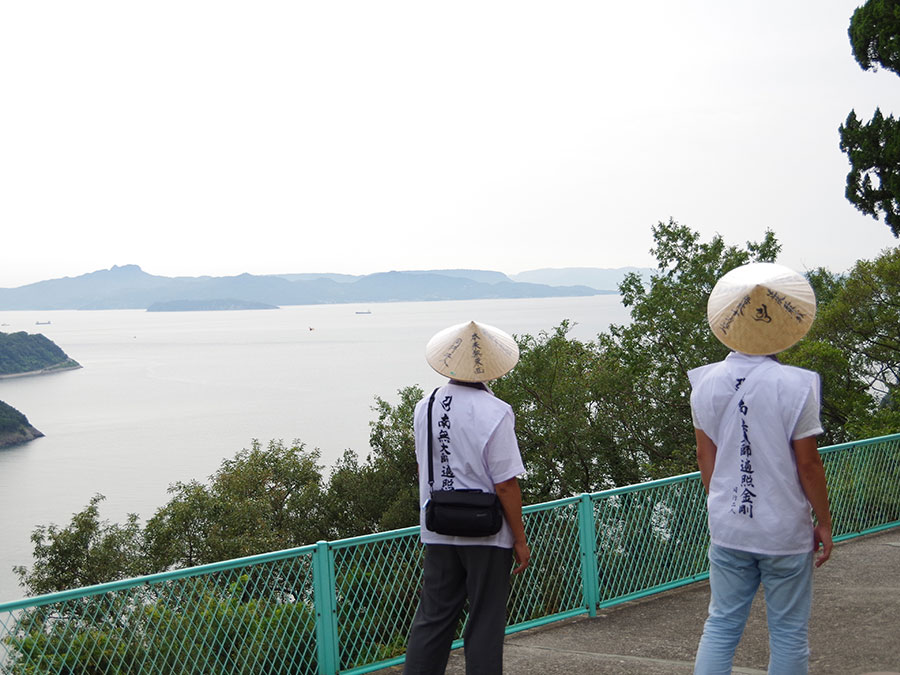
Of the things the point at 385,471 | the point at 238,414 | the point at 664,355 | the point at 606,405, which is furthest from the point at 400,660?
the point at 238,414

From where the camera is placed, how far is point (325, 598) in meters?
4.21

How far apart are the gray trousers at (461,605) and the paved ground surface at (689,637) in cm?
117

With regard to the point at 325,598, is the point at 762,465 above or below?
above

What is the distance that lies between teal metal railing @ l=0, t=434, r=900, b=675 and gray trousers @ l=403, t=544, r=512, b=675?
3.68 feet

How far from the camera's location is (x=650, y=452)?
25.7 meters

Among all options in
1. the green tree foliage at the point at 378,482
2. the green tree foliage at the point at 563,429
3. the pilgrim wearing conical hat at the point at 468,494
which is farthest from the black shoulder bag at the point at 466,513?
the green tree foliage at the point at 378,482

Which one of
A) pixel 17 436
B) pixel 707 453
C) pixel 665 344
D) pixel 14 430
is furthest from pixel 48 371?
pixel 707 453

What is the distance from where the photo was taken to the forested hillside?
131000 mm

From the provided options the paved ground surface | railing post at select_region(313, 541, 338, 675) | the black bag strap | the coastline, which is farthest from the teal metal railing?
the coastline

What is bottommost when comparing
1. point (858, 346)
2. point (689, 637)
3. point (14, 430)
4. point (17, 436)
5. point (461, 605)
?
point (17, 436)

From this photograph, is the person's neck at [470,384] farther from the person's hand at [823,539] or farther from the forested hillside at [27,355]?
the forested hillside at [27,355]

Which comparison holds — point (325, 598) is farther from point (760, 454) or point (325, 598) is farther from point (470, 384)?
point (760, 454)

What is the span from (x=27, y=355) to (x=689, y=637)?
14989 cm

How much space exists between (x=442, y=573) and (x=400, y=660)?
1491mm
